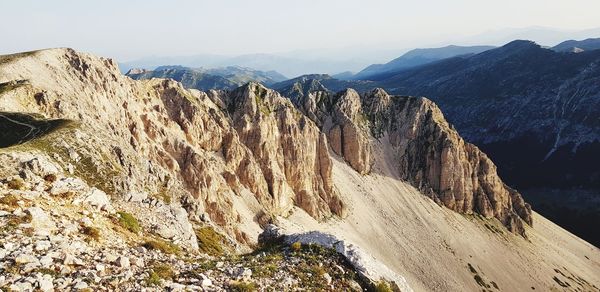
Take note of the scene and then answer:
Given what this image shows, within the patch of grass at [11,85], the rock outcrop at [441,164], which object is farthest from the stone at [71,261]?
the rock outcrop at [441,164]

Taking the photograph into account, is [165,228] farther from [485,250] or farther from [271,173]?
[485,250]

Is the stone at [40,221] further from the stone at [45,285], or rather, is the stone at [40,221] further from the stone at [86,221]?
the stone at [45,285]

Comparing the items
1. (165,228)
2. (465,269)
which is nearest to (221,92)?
(465,269)

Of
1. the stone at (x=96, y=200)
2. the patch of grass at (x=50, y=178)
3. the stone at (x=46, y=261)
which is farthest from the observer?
the patch of grass at (x=50, y=178)

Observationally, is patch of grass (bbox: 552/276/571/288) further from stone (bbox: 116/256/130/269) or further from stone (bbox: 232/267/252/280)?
stone (bbox: 116/256/130/269)

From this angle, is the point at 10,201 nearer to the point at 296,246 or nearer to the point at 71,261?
the point at 71,261

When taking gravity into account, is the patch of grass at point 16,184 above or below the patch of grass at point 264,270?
above

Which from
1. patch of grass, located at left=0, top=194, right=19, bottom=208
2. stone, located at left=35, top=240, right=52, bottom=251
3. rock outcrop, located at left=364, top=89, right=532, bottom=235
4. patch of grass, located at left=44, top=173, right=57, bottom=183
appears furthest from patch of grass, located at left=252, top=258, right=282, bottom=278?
rock outcrop, located at left=364, top=89, right=532, bottom=235
